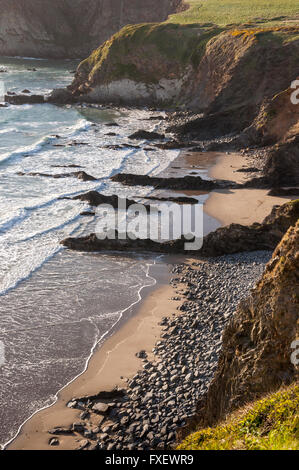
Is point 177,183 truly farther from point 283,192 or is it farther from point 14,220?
point 14,220

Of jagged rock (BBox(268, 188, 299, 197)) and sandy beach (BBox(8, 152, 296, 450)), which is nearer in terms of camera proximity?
sandy beach (BBox(8, 152, 296, 450))

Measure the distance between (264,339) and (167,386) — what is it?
4.15 m

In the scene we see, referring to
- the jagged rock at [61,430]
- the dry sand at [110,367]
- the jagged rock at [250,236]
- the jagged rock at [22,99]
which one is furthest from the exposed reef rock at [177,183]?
the jagged rock at [22,99]

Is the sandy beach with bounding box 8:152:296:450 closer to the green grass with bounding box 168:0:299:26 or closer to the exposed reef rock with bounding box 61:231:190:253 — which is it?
the exposed reef rock with bounding box 61:231:190:253

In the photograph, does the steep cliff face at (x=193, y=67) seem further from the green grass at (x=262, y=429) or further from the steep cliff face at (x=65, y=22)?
the steep cliff face at (x=65, y=22)

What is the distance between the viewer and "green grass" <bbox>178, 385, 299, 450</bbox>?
607 cm

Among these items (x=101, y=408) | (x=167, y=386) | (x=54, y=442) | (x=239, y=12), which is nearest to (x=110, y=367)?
(x=101, y=408)

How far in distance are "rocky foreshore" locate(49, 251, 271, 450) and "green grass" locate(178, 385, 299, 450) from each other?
9.64ft

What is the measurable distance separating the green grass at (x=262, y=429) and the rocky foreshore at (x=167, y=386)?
294 centimetres

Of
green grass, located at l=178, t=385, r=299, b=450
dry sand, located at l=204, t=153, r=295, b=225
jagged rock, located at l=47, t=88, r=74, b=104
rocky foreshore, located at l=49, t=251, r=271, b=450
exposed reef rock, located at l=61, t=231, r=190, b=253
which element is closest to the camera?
green grass, located at l=178, t=385, r=299, b=450

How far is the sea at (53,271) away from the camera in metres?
13.2

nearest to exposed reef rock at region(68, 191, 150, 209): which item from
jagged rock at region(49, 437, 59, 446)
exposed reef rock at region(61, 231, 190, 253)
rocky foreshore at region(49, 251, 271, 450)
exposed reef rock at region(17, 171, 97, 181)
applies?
exposed reef rock at region(17, 171, 97, 181)
